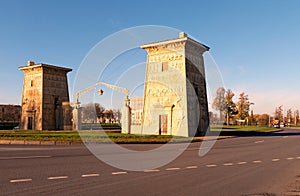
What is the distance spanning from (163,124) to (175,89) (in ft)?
12.5

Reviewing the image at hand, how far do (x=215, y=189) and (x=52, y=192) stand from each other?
364cm

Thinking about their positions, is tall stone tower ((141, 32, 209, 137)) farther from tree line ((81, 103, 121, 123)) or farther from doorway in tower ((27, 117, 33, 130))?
tree line ((81, 103, 121, 123))

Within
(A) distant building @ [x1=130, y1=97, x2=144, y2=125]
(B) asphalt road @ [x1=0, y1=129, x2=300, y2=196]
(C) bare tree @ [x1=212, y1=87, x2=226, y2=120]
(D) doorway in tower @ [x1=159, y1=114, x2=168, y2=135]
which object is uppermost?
(C) bare tree @ [x1=212, y1=87, x2=226, y2=120]

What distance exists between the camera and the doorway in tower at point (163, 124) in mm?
29136

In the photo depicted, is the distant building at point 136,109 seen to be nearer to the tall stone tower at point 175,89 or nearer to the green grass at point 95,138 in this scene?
the tall stone tower at point 175,89

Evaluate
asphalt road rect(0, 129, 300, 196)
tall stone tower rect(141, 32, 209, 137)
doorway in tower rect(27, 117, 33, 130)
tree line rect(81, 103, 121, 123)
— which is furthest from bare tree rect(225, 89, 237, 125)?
asphalt road rect(0, 129, 300, 196)

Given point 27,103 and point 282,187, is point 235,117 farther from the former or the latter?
point 282,187

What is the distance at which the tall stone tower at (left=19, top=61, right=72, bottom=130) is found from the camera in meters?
40.5

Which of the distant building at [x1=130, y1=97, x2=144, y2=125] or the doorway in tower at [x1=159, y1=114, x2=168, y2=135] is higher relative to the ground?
the distant building at [x1=130, y1=97, x2=144, y2=125]

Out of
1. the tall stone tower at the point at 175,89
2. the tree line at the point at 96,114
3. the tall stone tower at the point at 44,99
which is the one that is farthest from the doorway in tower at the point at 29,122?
the tree line at the point at 96,114

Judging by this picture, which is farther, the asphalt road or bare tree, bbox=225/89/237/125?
bare tree, bbox=225/89/237/125

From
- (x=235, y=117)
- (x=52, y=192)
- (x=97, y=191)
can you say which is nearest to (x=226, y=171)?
(x=97, y=191)

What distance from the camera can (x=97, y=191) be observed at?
624 centimetres

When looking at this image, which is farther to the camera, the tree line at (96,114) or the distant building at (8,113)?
the tree line at (96,114)
